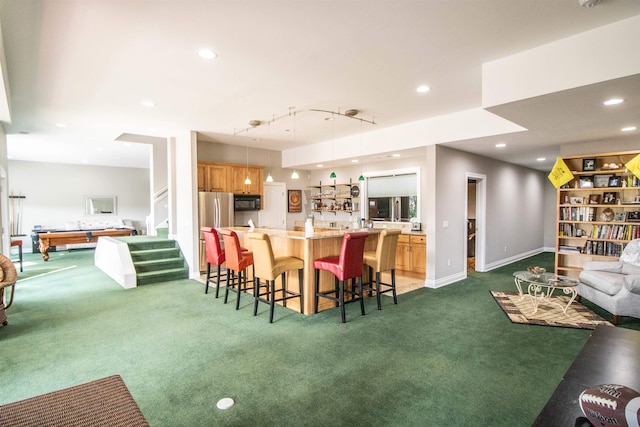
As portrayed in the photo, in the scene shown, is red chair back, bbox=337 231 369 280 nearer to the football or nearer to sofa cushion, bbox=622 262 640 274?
the football

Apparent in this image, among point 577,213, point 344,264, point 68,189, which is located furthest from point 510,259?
point 68,189

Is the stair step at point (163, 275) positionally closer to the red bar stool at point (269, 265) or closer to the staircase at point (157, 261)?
the staircase at point (157, 261)

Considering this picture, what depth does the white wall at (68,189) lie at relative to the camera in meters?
10.6

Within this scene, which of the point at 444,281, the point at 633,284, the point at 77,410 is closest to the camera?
the point at 77,410

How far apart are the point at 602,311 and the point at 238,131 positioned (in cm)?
655

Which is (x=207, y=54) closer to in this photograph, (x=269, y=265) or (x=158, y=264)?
(x=269, y=265)

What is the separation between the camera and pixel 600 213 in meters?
5.54

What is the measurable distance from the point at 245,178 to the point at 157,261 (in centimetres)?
257

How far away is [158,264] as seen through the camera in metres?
6.36

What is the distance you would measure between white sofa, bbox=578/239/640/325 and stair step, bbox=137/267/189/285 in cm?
677

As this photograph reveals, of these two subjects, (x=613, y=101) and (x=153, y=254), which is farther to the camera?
(x=153, y=254)

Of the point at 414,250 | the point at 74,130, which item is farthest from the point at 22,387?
the point at 414,250

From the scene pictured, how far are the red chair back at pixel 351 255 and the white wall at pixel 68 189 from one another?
442 inches

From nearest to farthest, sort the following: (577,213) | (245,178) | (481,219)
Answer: (577,213)
(481,219)
(245,178)
